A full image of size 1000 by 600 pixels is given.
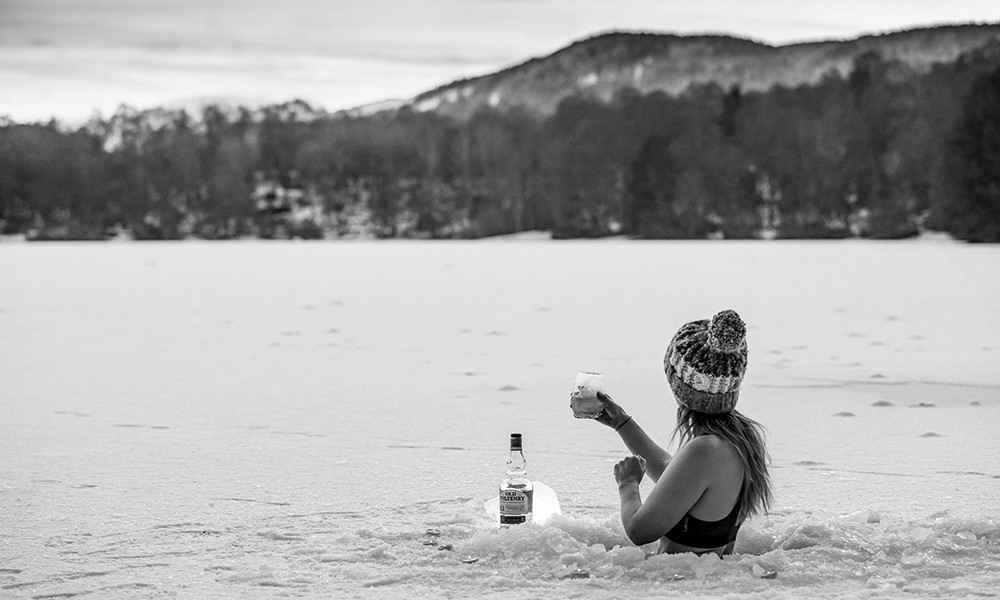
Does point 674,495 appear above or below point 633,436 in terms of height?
below

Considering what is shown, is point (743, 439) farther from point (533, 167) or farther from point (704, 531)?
point (533, 167)

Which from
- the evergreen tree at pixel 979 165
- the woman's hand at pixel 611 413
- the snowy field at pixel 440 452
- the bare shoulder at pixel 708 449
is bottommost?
the snowy field at pixel 440 452

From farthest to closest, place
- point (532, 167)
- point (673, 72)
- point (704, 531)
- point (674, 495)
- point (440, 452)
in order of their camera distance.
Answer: point (673, 72)
point (532, 167)
point (440, 452)
point (704, 531)
point (674, 495)

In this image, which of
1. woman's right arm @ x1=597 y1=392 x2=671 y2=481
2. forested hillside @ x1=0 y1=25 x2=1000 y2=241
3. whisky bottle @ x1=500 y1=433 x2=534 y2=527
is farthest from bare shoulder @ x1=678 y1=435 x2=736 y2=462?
forested hillside @ x1=0 y1=25 x2=1000 y2=241

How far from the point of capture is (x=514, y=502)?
4074mm

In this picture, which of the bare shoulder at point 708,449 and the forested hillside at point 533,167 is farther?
the forested hillside at point 533,167

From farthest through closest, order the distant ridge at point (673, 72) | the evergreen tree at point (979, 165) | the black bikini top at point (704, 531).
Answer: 1. the distant ridge at point (673, 72)
2. the evergreen tree at point (979, 165)
3. the black bikini top at point (704, 531)

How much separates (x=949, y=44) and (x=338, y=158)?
98.5 meters

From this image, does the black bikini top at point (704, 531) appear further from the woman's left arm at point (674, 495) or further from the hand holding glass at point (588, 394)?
the hand holding glass at point (588, 394)

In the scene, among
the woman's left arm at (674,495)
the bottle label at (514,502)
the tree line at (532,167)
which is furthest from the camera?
the tree line at (532,167)

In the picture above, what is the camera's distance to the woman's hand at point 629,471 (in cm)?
367

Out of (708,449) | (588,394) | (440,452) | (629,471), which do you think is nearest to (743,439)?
(708,449)

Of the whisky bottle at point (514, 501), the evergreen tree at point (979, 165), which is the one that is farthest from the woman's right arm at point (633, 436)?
the evergreen tree at point (979, 165)

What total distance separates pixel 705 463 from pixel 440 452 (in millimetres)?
2603
